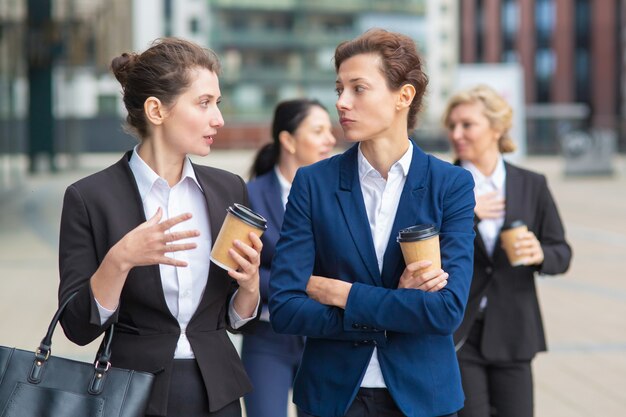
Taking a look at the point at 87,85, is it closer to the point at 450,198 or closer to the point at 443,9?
the point at 443,9

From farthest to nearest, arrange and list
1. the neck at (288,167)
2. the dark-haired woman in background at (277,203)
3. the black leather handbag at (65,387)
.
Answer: the neck at (288,167), the dark-haired woman in background at (277,203), the black leather handbag at (65,387)

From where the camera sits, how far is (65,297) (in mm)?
2658

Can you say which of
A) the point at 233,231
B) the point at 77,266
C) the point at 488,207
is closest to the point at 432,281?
the point at 233,231

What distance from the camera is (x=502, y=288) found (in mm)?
4113

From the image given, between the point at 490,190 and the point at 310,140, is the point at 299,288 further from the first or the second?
the point at 310,140

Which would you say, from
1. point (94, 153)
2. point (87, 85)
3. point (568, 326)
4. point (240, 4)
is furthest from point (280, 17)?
point (568, 326)

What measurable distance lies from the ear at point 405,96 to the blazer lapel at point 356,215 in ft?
0.66

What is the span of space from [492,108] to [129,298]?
211 centimetres

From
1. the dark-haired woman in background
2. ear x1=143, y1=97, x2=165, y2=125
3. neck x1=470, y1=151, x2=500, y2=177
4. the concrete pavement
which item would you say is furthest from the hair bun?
the concrete pavement

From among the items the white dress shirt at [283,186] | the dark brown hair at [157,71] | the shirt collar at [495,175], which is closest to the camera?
the dark brown hair at [157,71]

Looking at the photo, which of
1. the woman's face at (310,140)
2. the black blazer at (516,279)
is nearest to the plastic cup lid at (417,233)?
the black blazer at (516,279)

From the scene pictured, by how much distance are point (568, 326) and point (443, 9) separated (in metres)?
98.3

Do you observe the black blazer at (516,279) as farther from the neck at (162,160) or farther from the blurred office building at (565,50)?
the blurred office building at (565,50)

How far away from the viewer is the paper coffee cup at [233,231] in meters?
2.61
